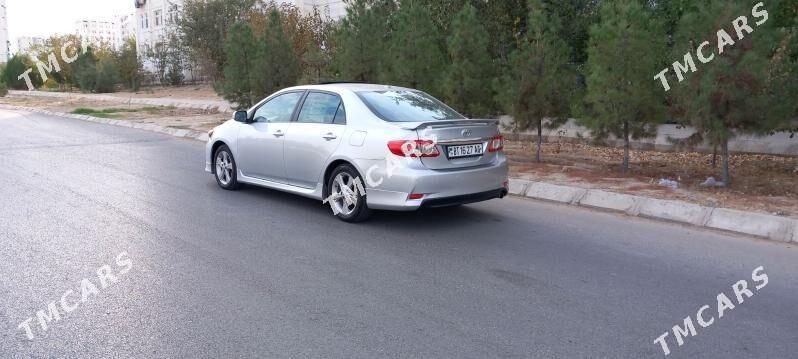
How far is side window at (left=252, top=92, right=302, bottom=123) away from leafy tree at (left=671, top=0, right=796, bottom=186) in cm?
511

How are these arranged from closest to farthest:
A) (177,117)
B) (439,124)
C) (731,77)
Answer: (439,124)
(731,77)
(177,117)

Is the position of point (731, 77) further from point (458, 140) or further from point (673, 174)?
point (458, 140)

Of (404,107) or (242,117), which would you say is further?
(242,117)

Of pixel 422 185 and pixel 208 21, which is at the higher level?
pixel 208 21

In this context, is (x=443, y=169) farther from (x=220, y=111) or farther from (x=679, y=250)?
(x=220, y=111)

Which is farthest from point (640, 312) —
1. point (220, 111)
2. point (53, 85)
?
point (53, 85)

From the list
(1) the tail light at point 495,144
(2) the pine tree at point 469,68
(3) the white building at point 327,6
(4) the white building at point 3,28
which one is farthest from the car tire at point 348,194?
(4) the white building at point 3,28

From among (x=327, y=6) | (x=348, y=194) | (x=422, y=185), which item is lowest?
(x=348, y=194)

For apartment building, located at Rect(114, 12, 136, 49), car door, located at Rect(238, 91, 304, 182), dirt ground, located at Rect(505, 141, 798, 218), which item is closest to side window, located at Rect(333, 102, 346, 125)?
car door, located at Rect(238, 91, 304, 182)

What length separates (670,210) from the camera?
7715 millimetres

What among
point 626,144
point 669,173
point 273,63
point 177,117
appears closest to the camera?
point 669,173

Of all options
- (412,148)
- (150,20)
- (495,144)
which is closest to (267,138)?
(412,148)

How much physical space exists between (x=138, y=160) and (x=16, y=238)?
240 inches

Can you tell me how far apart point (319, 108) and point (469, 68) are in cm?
444
